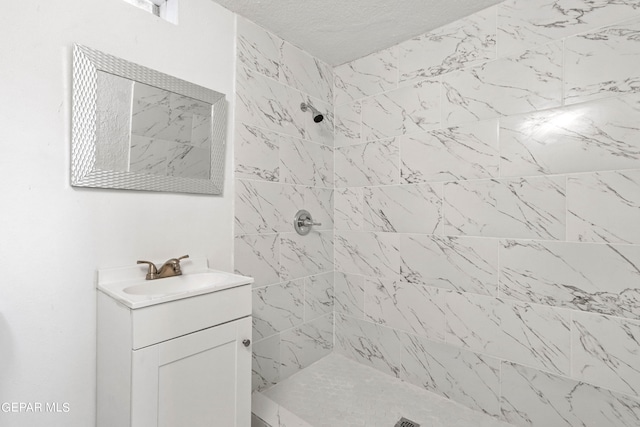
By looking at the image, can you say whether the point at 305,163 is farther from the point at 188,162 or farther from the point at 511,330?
the point at 511,330

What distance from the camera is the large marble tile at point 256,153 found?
1.67 m

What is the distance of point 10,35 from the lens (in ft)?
3.36

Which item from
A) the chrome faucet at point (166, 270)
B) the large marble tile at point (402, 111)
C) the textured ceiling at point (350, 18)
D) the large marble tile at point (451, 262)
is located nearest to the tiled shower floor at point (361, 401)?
the large marble tile at point (451, 262)

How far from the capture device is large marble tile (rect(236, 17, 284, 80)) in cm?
169

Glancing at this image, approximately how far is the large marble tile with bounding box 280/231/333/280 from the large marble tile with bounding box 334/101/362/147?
0.69 metres

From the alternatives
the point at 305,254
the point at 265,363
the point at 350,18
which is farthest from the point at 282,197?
the point at 350,18

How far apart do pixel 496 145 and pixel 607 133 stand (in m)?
0.42

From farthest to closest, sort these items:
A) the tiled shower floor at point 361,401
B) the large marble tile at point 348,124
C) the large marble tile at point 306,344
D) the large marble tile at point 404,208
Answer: the large marble tile at point 348,124, the large marble tile at point 306,344, the large marble tile at point 404,208, the tiled shower floor at point 361,401

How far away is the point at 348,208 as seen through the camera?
2184 millimetres

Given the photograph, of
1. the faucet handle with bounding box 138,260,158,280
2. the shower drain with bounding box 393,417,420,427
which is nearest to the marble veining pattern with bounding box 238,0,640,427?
the shower drain with bounding box 393,417,420,427

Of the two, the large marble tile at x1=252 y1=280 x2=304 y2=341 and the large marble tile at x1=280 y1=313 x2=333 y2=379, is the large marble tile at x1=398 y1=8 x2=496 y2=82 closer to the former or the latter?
the large marble tile at x1=252 y1=280 x2=304 y2=341

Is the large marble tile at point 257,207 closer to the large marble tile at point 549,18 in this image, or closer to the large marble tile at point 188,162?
the large marble tile at point 188,162

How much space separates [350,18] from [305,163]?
88cm

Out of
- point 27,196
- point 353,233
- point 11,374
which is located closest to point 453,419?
point 353,233
